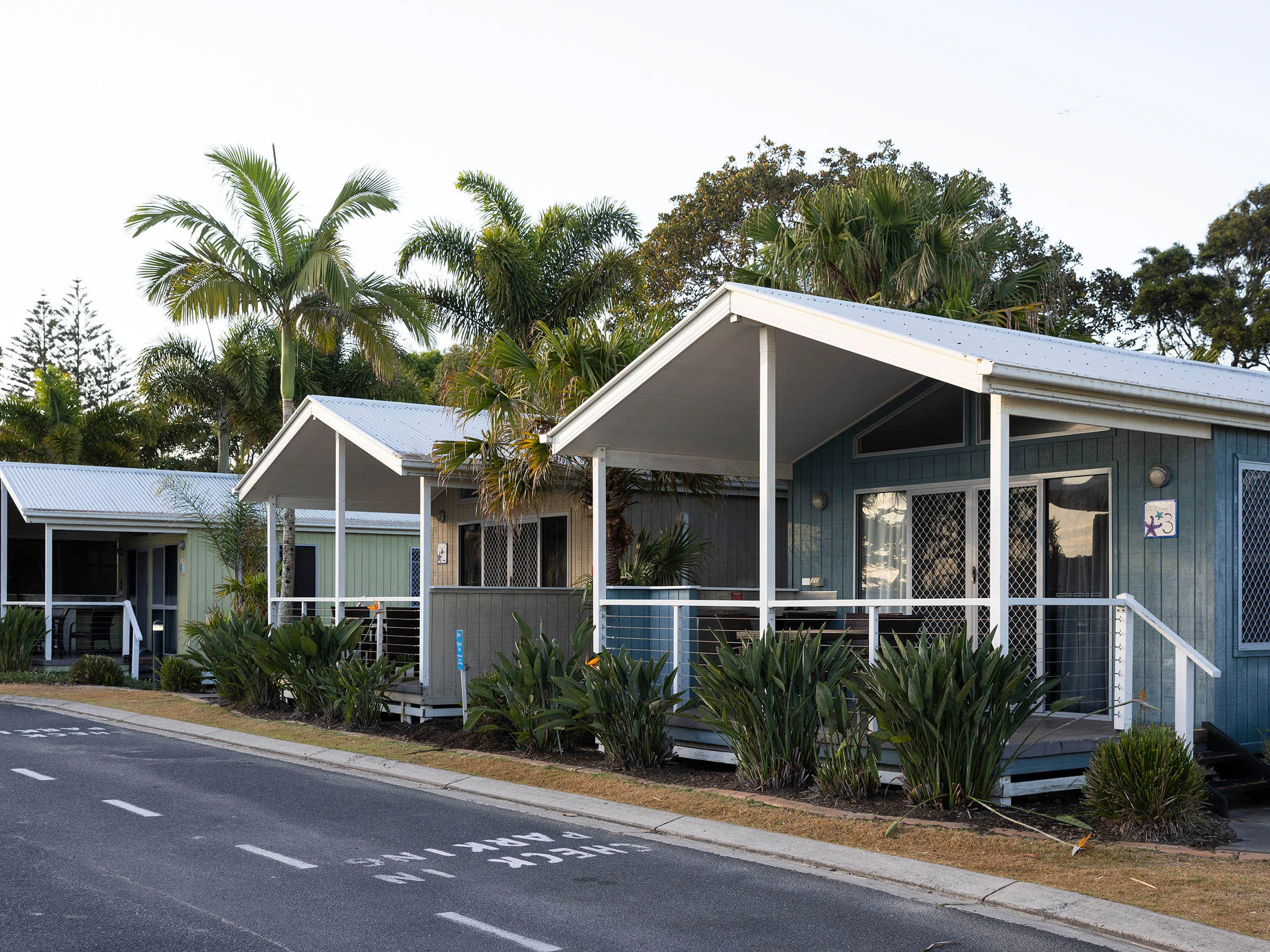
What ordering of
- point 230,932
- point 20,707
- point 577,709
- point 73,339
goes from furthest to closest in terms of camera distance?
point 73,339 < point 20,707 < point 577,709 < point 230,932

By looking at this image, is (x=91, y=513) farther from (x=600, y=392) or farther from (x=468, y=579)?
(x=600, y=392)

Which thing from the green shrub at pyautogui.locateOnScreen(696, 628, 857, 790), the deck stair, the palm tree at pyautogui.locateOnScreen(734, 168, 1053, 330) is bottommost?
the deck stair

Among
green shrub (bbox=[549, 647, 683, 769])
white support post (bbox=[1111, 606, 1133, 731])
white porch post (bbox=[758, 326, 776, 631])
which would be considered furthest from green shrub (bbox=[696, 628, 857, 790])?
white support post (bbox=[1111, 606, 1133, 731])

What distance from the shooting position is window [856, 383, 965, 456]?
39.9 feet

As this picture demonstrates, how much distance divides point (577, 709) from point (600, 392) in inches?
114

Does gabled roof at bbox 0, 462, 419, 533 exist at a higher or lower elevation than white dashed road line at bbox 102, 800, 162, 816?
higher

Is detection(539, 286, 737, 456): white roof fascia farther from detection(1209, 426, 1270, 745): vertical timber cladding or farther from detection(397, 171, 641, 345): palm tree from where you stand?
detection(397, 171, 641, 345): palm tree

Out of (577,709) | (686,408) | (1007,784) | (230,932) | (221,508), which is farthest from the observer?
(221,508)

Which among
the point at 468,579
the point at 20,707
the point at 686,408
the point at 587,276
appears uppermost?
the point at 587,276

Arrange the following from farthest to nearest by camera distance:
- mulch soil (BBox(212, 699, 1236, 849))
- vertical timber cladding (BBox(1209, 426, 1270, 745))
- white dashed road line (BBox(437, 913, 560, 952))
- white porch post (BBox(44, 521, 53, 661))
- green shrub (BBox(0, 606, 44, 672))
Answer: white porch post (BBox(44, 521, 53, 661)) → green shrub (BBox(0, 606, 44, 672)) → vertical timber cladding (BBox(1209, 426, 1270, 745)) → mulch soil (BBox(212, 699, 1236, 849)) → white dashed road line (BBox(437, 913, 560, 952))

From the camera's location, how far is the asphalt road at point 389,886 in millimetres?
5984

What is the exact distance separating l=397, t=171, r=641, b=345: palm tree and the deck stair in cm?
1556

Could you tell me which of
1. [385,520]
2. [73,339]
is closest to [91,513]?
[385,520]

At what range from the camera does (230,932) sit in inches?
235
